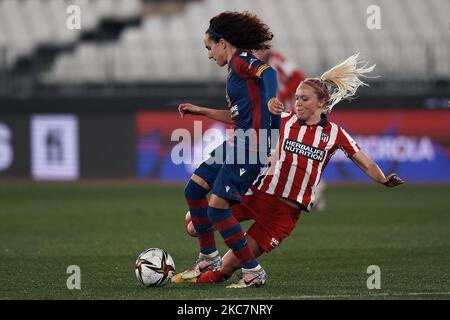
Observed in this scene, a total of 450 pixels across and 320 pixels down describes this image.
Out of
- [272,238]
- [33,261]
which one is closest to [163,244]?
[33,261]

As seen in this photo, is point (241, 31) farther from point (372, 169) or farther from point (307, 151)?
point (372, 169)

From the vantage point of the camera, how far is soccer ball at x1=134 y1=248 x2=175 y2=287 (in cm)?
705

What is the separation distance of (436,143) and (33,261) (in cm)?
1074

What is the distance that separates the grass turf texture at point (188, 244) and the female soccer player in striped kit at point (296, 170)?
1.32 feet

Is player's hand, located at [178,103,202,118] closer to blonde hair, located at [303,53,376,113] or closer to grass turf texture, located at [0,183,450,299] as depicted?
blonde hair, located at [303,53,376,113]

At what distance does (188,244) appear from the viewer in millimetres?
10148

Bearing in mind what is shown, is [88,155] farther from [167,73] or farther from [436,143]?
[436,143]

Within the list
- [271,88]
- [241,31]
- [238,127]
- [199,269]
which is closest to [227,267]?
[199,269]

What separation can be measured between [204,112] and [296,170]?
84cm

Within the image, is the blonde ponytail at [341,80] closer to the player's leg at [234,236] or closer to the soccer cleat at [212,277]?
the player's leg at [234,236]

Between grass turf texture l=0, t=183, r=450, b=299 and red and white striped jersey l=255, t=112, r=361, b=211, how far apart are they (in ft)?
2.30

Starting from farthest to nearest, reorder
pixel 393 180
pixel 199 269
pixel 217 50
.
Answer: pixel 199 269 < pixel 217 50 < pixel 393 180

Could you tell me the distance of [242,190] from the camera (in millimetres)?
6992

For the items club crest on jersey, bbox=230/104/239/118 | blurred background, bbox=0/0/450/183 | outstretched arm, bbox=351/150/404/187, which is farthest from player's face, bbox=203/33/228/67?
blurred background, bbox=0/0/450/183
